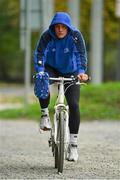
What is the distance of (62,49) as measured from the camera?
29.7ft

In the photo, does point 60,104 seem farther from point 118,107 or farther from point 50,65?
point 118,107

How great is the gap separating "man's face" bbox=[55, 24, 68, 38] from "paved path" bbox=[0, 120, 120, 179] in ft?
4.96

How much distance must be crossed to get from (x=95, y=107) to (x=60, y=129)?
8.73 meters

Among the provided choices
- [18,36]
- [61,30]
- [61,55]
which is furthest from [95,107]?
[18,36]

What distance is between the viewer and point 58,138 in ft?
28.4

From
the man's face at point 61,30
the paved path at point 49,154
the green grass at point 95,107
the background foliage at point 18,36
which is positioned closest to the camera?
the paved path at point 49,154

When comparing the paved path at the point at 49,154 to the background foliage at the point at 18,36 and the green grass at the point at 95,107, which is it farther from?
the background foliage at the point at 18,36

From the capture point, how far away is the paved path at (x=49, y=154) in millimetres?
8688

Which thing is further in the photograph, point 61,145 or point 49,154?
point 49,154

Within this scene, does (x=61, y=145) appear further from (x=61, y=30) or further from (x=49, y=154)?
(x=49, y=154)

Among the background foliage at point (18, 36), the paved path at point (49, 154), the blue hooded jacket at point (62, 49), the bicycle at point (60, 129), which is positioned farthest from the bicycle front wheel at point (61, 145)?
the background foliage at point (18, 36)

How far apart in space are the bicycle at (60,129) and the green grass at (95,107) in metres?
6.97

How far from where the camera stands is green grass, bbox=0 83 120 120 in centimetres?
1675

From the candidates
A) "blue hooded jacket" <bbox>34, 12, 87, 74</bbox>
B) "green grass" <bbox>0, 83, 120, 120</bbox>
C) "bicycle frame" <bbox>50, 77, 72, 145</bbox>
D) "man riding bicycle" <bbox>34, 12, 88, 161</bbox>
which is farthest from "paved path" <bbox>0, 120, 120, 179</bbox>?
"green grass" <bbox>0, 83, 120, 120</bbox>
